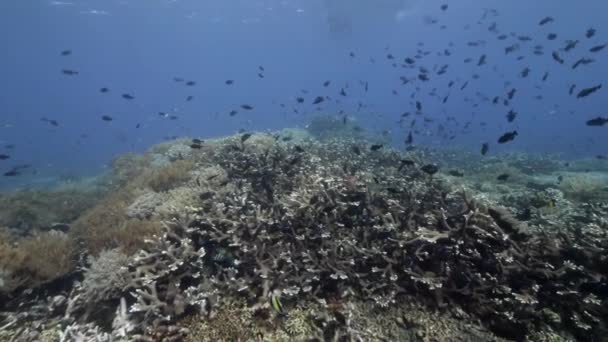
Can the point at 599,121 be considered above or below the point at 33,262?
above

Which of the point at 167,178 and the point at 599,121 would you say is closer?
the point at 599,121

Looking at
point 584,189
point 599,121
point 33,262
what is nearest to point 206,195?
point 33,262

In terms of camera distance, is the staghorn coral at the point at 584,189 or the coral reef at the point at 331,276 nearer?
the coral reef at the point at 331,276

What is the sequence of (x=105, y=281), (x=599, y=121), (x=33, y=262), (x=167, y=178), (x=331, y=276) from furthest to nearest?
1. (x=167, y=178)
2. (x=599, y=121)
3. (x=33, y=262)
4. (x=105, y=281)
5. (x=331, y=276)

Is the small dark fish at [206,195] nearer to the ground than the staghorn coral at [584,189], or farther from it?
nearer to the ground

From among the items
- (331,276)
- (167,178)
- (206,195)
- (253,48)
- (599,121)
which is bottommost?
(253,48)

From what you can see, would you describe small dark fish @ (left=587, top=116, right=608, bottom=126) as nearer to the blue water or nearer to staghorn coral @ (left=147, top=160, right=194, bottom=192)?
the blue water

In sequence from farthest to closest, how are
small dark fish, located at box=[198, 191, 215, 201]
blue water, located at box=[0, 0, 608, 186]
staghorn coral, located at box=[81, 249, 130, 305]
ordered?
blue water, located at box=[0, 0, 608, 186] < small dark fish, located at box=[198, 191, 215, 201] < staghorn coral, located at box=[81, 249, 130, 305]

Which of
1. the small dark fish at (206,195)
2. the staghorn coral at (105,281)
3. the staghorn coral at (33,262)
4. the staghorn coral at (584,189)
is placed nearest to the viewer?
the staghorn coral at (105,281)

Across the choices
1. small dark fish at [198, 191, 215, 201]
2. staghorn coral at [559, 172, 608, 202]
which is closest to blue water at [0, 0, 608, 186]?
staghorn coral at [559, 172, 608, 202]

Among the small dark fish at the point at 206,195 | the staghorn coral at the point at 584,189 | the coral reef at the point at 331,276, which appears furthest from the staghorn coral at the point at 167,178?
the staghorn coral at the point at 584,189

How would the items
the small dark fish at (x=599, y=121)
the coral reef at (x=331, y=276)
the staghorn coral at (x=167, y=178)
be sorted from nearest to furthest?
the coral reef at (x=331, y=276)
the small dark fish at (x=599, y=121)
the staghorn coral at (x=167, y=178)

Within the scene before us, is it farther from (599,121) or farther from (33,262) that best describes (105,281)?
(599,121)

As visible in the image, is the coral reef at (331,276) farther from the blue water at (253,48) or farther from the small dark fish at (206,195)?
the blue water at (253,48)
